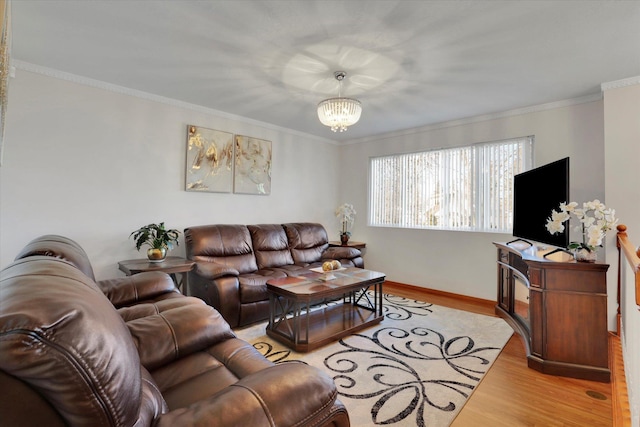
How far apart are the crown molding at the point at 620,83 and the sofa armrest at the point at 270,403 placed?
3.99 meters

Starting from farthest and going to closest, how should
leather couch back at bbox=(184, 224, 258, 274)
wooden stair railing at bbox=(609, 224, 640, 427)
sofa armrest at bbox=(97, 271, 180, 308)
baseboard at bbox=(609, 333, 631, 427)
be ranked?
leather couch back at bbox=(184, 224, 258, 274) < sofa armrest at bbox=(97, 271, 180, 308) < baseboard at bbox=(609, 333, 631, 427) < wooden stair railing at bbox=(609, 224, 640, 427)

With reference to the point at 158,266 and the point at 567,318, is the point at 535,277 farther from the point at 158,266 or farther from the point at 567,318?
→ the point at 158,266

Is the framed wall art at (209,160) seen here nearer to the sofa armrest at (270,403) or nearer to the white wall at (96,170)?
the white wall at (96,170)

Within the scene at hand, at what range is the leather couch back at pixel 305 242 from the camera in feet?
14.8

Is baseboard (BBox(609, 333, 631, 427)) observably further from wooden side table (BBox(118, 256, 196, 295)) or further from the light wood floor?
wooden side table (BBox(118, 256, 196, 295))

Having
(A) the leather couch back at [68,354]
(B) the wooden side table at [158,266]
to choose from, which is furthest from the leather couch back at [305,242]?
(A) the leather couch back at [68,354]

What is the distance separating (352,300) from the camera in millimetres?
3916

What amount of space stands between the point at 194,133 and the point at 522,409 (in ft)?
13.8

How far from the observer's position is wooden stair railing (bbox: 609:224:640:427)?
1411 mm

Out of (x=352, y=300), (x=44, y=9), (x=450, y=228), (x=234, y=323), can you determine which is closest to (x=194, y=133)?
(x=44, y=9)

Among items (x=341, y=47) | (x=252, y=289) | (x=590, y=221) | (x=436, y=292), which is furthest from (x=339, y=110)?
(x=436, y=292)

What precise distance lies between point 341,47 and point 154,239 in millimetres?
2735

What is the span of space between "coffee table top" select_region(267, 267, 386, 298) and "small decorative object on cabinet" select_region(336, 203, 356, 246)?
1.79 m

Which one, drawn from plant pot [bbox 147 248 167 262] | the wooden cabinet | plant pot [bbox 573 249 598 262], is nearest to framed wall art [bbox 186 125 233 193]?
plant pot [bbox 147 248 167 262]
